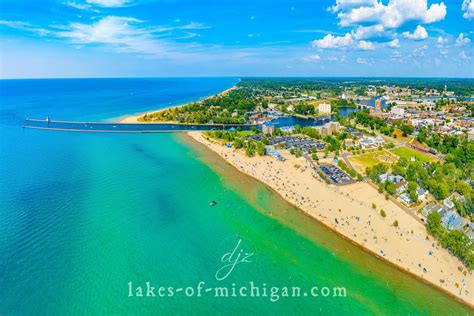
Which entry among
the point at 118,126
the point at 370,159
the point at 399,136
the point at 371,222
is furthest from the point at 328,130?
the point at 118,126

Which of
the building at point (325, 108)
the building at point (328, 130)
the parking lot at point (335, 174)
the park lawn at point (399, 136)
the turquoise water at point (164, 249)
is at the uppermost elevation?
the building at point (325, 108)

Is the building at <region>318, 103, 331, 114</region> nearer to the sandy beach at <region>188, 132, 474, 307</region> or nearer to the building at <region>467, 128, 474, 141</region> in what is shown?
the building at <region>467, 128, 474, 141</region>

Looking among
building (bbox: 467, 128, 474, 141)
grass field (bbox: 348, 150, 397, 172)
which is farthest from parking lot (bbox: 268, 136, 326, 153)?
building (bbox: 467, 128, 474, 141)

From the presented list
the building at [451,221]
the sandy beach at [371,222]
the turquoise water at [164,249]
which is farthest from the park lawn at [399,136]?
the turquoise water at [164,249]

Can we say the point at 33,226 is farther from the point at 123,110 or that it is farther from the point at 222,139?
the point at 123,110

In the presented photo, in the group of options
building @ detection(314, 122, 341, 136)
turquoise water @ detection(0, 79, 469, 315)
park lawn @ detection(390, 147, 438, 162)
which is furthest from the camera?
building @ detection(314, 122, 341, 136)

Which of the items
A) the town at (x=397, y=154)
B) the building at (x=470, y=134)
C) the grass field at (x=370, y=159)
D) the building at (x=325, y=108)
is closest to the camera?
the town at (x=397, y=154)

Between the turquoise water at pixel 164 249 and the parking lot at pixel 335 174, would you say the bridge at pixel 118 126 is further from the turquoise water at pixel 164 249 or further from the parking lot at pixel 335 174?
the parking lot at pixel 335 174
